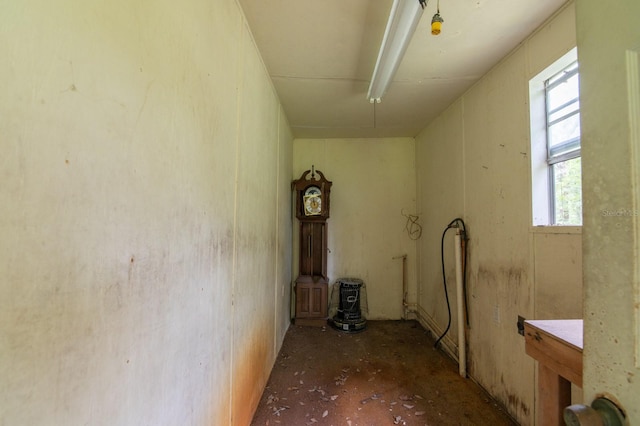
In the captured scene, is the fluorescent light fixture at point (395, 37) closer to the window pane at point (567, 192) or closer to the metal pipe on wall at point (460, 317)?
the window pane at point (567, 192)

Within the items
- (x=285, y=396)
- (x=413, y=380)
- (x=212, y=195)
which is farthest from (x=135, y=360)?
(x=413, y=380)

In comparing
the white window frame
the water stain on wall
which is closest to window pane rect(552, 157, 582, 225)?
the white window frame

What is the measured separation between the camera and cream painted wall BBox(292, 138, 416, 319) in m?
4.29

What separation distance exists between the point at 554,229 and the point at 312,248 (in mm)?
2926

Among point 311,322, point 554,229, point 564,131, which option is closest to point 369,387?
point 311,322

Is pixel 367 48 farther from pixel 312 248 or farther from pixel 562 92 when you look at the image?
pixel 312 248

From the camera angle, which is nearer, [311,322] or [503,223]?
[503,223]

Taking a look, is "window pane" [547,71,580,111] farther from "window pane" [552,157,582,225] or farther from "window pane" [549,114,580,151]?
"window pane" [552,157,582,225]

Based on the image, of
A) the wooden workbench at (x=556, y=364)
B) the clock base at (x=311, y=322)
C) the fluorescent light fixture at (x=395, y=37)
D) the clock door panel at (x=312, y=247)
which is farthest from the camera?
the clock door panel at (x=312, y=247)

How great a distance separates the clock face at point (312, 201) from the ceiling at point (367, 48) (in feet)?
3.63

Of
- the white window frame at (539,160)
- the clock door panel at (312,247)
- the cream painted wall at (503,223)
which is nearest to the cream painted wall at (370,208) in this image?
the clock door panel at (312,247)

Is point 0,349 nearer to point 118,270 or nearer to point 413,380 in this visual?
point 118,270

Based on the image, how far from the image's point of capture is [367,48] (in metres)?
2.09

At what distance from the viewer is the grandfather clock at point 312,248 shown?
12.7 feet
